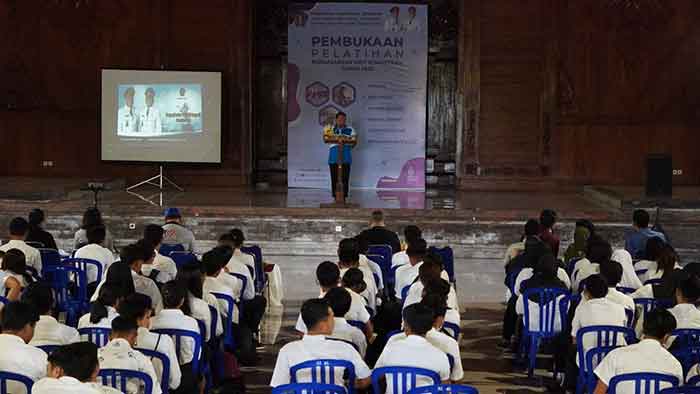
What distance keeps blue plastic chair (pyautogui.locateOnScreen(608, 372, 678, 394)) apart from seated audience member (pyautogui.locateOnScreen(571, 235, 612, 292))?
99.1 inches

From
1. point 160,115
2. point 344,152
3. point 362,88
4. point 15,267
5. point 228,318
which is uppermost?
point 362,88

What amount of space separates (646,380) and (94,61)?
529 inches

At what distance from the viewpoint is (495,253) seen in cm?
1271

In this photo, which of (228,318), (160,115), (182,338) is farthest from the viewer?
(160,115)

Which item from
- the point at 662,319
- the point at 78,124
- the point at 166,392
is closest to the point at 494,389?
the point at 662,319

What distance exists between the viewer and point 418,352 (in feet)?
15.9

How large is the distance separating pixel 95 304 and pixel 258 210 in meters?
7.51

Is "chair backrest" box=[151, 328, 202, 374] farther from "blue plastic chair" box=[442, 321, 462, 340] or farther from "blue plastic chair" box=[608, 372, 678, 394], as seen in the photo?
"blue plastic chair" box=[608, 372, 678, 394]

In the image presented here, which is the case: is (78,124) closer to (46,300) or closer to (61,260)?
(61,260)

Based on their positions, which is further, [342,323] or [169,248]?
[169,248]

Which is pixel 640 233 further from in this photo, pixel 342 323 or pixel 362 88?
pixel 362 88

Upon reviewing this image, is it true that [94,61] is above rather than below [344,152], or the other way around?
above

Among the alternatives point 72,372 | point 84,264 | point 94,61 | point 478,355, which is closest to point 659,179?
point 478,355

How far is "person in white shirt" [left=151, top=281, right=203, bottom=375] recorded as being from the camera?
558 centimetres
